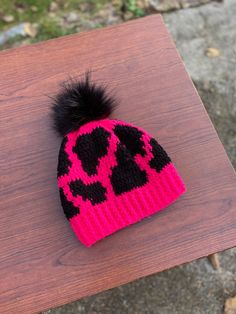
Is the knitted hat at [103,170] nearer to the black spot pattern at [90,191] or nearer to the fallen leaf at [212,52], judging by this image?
the black spot pattern at [90,191]

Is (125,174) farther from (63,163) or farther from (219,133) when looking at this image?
(219,133)

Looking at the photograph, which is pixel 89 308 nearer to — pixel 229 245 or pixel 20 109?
pixel 229 245

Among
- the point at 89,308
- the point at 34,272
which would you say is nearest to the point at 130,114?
the point at 34,272

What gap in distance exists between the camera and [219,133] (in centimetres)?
169

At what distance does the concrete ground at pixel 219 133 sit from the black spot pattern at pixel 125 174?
51 centimetres

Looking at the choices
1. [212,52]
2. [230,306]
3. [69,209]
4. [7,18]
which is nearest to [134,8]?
[212,52]

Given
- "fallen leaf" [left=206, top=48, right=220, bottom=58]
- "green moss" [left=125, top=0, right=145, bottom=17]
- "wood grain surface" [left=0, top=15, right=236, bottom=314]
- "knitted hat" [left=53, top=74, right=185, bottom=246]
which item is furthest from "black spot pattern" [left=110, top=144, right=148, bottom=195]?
"green moss" [left=125, top=0, right=145, bottom=17]

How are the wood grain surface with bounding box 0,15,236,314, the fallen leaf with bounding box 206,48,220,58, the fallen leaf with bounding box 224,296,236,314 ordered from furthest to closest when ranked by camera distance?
1. the fallen leaf with bounding box 206,48,220,58
2. the fallen leaf with bounding box 224,296,236,314
3. the wood grain surface with bounding box 0,15,236,314

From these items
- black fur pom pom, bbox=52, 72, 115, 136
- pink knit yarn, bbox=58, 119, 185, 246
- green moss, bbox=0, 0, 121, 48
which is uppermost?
green moss, bbox=0, 0, 121, 48

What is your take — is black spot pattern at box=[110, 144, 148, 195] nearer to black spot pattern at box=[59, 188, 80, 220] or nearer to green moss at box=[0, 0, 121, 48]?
black spot pattern at box=[59, 188, 80, 220]

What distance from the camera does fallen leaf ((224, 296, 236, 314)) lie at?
4.57ft

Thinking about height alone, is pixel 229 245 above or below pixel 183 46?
below

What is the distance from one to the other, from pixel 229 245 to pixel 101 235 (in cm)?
33

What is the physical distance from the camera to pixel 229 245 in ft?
3.41
